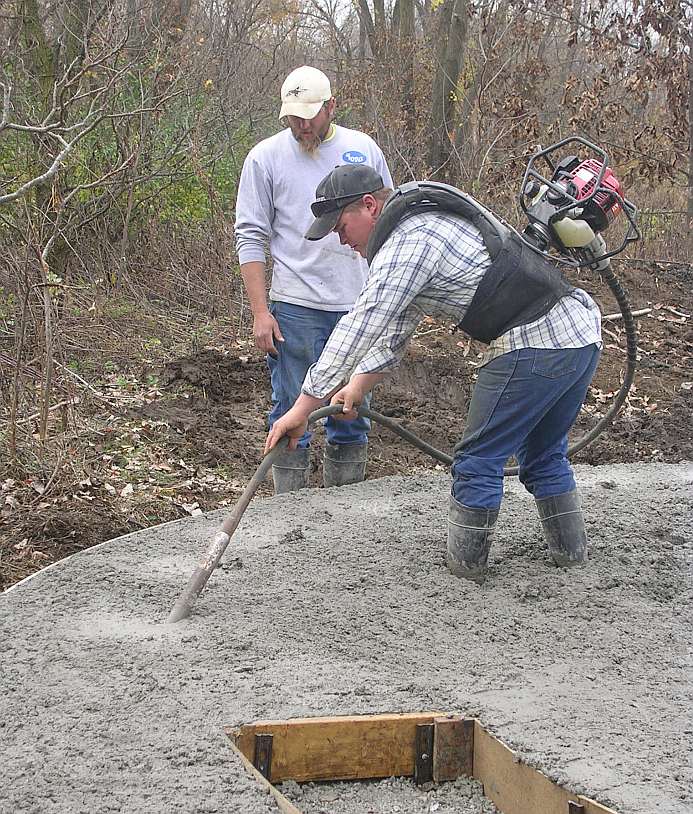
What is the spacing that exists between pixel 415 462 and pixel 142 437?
1.88 meters

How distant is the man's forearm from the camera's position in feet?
15.7

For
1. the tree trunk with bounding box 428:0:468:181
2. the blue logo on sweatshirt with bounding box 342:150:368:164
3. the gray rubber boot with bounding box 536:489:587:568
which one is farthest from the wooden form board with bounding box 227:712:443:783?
the tree trunk with bounding box 428:0:468:181

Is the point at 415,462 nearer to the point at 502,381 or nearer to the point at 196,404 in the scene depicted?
the point at 196,404

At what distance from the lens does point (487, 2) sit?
11711 mm

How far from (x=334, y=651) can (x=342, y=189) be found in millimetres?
1657

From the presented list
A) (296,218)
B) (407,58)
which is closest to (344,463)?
(296,218)

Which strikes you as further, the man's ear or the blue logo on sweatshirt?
the blue logo on sweatshirt

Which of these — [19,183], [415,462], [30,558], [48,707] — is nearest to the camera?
[48,707]

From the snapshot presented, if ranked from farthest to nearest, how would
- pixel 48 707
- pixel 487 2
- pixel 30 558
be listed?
pixel 487 2 < pixel 30 558 < pixel 48 707

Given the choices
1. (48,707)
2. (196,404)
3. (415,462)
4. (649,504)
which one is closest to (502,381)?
(649,504)

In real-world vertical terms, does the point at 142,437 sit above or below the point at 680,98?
below

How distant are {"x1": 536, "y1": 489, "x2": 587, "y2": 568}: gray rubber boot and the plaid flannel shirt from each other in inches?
27.0

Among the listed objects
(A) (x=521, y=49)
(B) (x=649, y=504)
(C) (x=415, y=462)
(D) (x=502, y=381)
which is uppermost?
(A) (x=521, y=49)

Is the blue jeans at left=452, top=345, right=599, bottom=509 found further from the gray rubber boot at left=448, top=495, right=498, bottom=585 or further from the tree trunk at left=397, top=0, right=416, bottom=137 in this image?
the tree trunk at left=397, top=0, right=416, bottom=137
